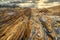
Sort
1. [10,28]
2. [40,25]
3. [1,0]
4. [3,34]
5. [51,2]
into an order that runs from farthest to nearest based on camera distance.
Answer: [1,0], [51,2], [40,25], [10,28], [3,34]

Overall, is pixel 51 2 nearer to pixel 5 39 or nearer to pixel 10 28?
pixel 10 28

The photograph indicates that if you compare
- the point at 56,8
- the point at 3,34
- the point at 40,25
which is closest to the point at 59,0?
the point at 56,8

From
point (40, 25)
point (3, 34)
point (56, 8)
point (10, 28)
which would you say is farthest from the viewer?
point (56, 8)

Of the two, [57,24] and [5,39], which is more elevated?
[5,39]

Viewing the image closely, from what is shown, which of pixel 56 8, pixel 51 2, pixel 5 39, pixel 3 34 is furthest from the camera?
pixel 51 2

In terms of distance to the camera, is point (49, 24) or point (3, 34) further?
point (49, 24)

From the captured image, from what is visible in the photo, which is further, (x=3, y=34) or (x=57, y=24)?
(x=57, y=24)

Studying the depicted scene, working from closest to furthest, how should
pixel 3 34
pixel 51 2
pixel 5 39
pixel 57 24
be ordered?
pixel 5 39 → pixel 3 34 → pixel 57 24 → pixel 51 2

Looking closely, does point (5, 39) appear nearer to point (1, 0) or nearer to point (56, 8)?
point (56, 8)

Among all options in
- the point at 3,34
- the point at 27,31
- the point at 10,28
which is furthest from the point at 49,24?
the point at 3,34
